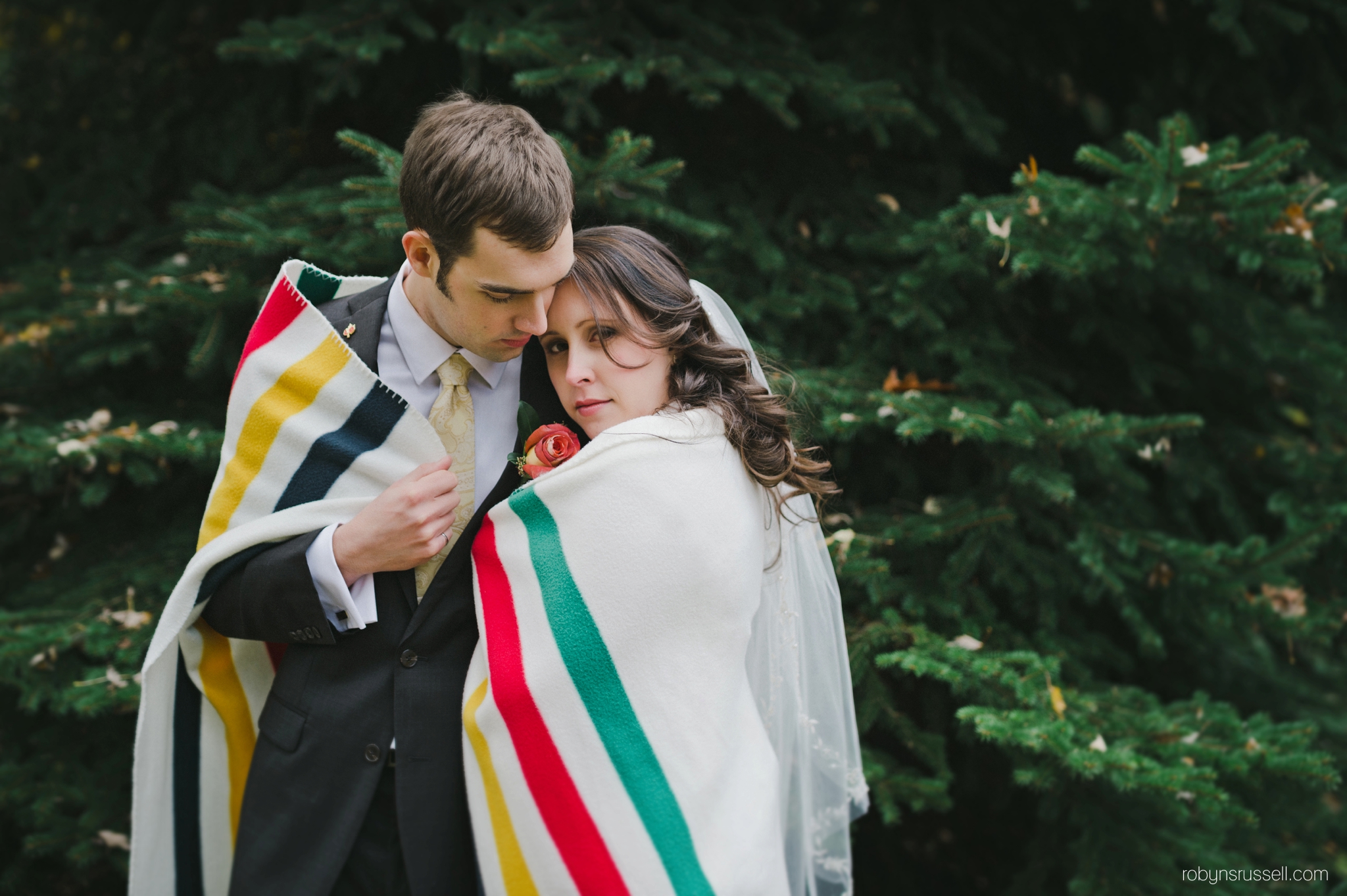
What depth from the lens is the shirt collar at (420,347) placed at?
1.80 m

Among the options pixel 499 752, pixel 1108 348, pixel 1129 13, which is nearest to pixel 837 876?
pixel 499 752

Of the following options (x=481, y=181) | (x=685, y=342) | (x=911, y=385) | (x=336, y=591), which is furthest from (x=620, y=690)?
(x=911, y=385)

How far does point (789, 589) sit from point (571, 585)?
634 mm

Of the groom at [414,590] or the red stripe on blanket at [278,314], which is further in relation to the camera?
the red stripe on blanket at [278,314]

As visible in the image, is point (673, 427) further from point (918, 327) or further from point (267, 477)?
point (918, 327)

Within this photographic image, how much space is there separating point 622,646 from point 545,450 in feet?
1.37

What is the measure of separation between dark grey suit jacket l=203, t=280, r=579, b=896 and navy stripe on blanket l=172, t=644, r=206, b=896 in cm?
29

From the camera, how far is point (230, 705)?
6.49ft

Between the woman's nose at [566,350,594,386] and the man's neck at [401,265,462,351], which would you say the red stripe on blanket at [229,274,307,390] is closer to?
the man's neck at [401,265,462,351]

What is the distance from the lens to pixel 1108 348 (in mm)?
3229

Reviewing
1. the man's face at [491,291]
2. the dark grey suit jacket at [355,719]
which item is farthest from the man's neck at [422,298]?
the dark grey suit jacket at [355,719]

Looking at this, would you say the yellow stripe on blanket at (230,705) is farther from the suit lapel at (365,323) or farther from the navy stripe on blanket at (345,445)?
the suit lapel at (365,323)

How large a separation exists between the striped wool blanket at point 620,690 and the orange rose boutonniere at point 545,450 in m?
0.06

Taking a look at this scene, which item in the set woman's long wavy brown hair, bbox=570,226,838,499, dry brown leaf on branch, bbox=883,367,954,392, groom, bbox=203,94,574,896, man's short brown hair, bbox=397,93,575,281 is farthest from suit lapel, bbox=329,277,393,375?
dry brown leaf on branch, bbox=883,367,954,392
